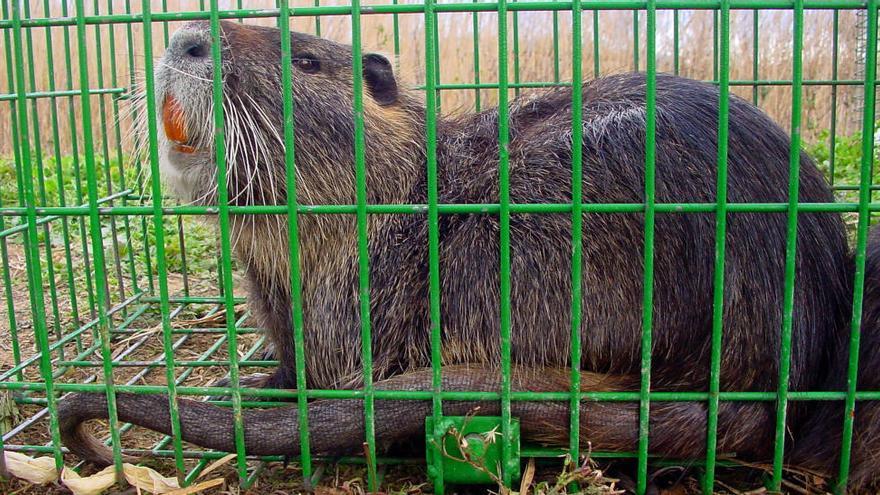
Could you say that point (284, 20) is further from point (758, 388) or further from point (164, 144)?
point (758, 388)

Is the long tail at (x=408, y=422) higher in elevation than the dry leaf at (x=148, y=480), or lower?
higher

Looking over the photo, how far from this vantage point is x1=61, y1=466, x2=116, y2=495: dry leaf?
91.3 inches

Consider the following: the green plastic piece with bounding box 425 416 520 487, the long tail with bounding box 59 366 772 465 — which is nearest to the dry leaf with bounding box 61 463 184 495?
the long tail with bounding box 59 366 772 465

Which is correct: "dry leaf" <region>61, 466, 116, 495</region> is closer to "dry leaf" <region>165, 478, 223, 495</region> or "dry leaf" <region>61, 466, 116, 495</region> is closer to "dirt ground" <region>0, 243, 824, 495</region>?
"dirt ground" <region>0, 243, 824, 495</region>

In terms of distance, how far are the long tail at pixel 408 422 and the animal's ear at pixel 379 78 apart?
1106mm

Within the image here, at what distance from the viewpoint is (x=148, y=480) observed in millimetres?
2355

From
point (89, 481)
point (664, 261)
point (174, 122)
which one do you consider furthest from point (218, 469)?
point (664, 261)

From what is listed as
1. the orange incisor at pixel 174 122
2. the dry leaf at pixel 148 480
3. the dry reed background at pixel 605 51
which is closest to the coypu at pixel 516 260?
the orange incisor at pixel 174 122

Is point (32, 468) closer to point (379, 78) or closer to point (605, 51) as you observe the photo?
point (379, 78)

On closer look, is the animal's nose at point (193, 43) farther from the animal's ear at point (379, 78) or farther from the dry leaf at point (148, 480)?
the dry leaf at point (148, 480)

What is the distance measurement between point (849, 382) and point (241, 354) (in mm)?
2439

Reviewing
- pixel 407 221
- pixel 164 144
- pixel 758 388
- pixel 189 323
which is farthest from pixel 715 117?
pixel 189 323

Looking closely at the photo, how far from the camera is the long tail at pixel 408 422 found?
2.33 meters

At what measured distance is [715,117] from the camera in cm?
263
